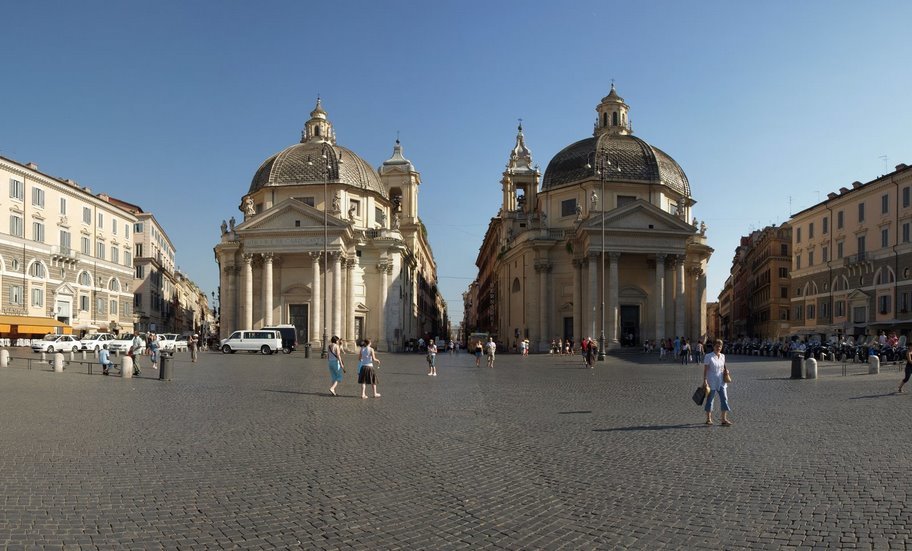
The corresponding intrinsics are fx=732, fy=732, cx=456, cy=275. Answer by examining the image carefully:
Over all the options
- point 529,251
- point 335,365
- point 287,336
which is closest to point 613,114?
point 529,251

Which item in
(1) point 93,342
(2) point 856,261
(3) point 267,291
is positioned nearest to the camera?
(1) point 93,342

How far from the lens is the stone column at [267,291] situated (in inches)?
2180

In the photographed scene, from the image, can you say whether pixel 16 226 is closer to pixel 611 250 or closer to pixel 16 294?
pixel 16 294

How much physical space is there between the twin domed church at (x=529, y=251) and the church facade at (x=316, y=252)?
0.35 feet

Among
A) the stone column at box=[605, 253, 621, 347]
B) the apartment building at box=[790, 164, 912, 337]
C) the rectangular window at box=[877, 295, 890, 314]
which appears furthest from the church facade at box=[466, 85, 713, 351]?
the rectangular window at box=[877, 295, 890, 314]

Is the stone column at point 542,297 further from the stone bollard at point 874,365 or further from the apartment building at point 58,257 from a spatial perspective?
the apartment building at point 58,257

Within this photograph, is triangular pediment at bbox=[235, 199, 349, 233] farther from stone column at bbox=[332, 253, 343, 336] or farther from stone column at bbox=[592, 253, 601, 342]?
stone column at bbox=[592, 253, 601, 342]

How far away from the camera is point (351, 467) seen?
9516 mm

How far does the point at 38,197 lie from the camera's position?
56344mm

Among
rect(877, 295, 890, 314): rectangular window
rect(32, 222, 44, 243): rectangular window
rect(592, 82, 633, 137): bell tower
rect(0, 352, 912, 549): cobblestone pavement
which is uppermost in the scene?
rect(592, 82, 633, 137): bell tower

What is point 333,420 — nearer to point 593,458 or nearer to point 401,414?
point 401,414

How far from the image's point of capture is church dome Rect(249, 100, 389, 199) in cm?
6056

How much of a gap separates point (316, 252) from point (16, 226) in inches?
862

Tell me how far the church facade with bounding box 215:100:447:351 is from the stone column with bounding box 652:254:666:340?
20947mm
